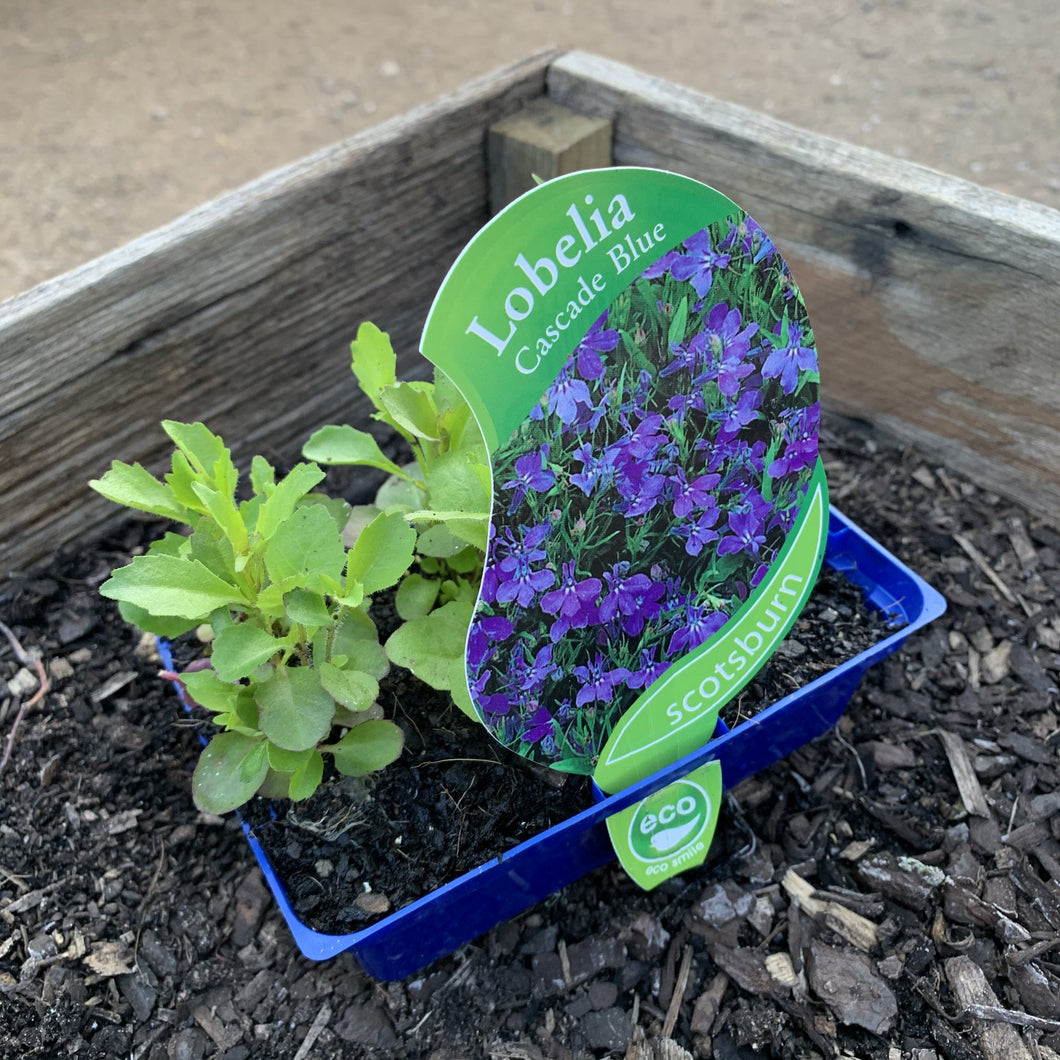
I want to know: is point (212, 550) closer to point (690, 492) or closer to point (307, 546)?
point (307, 546)

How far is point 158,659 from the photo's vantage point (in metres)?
1.30

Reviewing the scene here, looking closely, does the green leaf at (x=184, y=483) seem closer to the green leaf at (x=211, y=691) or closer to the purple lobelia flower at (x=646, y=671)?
the green leaf at (x=211, y=691)

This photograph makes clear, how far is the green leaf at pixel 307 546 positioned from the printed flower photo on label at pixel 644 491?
15cm

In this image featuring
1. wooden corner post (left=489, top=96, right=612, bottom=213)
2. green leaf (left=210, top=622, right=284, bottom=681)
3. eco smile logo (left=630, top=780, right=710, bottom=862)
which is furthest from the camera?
wooden corner post (left=489, top=96, right=612, bottom=213)

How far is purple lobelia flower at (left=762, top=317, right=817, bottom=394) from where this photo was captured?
2.92 ft

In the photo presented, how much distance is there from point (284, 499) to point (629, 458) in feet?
1.02

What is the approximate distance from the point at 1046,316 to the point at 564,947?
0.97 metres

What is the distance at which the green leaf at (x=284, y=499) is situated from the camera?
0.88 meters

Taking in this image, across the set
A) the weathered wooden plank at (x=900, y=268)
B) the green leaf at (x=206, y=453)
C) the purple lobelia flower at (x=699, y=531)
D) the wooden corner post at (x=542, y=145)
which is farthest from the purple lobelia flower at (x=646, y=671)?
the wooden corner post at (x=542, y=145)

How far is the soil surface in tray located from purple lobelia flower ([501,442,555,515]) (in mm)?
581

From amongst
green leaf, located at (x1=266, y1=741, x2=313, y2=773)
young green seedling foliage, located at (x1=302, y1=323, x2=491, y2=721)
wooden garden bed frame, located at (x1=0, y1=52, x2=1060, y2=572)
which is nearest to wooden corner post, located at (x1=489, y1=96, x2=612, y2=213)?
wooden garden bed frame, located at (x1=0, y1=52, x2=1060, y2=572)

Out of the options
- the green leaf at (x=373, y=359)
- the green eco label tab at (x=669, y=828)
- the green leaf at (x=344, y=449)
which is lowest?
the green eco label tab at (x=669, y=828)

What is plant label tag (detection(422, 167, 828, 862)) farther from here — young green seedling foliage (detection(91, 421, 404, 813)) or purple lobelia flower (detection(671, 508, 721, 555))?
young green seedling foliage (detection(91, 421, 404, 813))

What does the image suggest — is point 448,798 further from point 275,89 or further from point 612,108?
point 275,89
